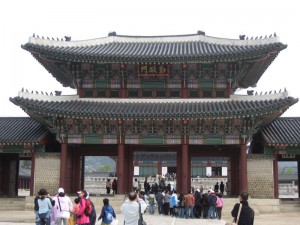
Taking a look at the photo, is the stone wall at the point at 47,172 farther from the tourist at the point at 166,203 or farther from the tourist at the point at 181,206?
the tourist at the point at 181,206

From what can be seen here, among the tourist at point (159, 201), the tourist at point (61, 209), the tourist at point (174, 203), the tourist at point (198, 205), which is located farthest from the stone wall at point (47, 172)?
the tourist at point (61, 209)

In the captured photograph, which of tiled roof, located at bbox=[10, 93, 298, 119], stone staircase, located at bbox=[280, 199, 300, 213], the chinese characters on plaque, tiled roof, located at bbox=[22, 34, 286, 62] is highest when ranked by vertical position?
tiled roof, located at bbox=[22, 34, 286, 62]

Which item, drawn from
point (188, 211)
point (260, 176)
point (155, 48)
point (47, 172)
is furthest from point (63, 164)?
point (260, 176)

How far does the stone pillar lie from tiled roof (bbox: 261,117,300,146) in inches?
217

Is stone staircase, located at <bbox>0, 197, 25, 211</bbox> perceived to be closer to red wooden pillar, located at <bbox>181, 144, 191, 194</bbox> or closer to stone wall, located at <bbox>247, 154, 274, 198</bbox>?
red wooden pillar, located at <bbox>181, 144, 191, 194</bbox>

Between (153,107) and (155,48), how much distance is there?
6.61 metres

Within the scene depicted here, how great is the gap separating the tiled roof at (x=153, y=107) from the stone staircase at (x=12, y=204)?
256 inches

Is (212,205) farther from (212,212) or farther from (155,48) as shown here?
(155,48)

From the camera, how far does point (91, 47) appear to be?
117 feet

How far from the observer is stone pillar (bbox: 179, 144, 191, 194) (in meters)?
30.1

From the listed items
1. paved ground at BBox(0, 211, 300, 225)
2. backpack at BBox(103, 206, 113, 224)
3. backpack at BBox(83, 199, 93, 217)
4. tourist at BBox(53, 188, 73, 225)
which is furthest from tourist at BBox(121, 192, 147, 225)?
paved ground at BBox(0, 211, 300, 225)

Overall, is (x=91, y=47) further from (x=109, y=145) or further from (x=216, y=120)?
(x=216, y=120)

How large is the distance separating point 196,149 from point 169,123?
11.5 ft

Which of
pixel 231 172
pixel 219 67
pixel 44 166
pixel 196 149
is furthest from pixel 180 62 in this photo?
pixel 44 166
